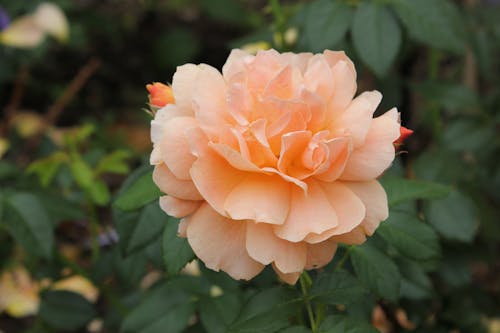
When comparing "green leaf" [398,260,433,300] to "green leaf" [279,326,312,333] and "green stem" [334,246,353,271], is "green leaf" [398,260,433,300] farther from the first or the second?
"green leaf" [279,326,312,333]

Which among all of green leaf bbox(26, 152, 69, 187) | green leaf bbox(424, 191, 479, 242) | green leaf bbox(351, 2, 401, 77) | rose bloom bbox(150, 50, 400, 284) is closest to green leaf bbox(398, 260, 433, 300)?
green leaf bbox(424, 191, 479, 242)

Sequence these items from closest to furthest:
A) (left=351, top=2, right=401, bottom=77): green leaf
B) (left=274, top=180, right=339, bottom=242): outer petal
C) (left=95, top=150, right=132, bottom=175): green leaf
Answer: (left=274, top=180, right=339, bottom=242): outer petal → (left=351, top=2, right=401, bottom=77): green leaf → (left=95, top=150, right=132, bottom=175): green leaf

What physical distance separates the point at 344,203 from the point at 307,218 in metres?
0.04

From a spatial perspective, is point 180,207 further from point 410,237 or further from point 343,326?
point 410,237

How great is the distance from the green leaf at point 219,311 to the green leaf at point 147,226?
6.9 inches

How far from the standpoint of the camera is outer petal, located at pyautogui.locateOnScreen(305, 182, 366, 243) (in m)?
0.69

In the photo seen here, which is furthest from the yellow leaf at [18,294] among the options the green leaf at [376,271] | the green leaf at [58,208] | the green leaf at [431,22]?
the green leaf at [431,22]

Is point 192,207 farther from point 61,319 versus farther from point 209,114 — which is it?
point 61,319

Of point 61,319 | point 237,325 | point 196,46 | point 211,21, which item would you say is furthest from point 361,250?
point 211,21

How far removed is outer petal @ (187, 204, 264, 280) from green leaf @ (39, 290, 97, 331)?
829 millimetres

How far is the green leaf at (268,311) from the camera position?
79 cm

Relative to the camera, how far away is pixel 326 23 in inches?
49.8

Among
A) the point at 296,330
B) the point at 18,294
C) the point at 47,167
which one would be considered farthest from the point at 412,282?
the point at 18,294

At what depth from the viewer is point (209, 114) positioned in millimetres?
707
